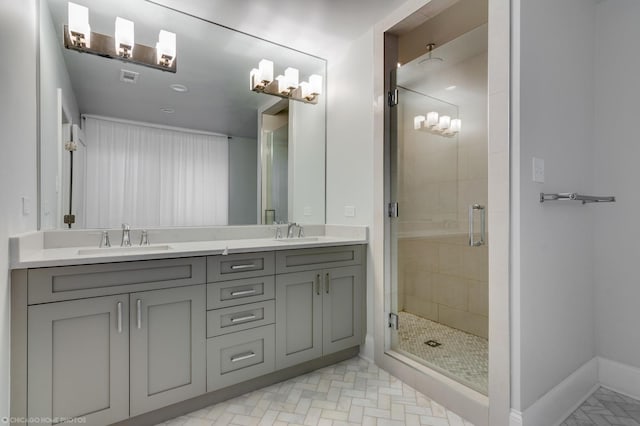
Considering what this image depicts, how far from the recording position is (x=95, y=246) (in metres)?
1.85

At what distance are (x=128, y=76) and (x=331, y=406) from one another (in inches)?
90.6

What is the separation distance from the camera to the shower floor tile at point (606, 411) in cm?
162

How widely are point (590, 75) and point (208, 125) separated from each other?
2485 millimetres

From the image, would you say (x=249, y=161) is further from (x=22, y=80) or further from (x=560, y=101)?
(x=560, y=101)

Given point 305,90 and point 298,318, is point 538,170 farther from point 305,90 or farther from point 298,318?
point 305,90

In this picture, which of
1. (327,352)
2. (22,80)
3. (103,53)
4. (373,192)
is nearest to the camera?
(22,80)

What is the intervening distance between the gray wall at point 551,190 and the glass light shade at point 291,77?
160cm

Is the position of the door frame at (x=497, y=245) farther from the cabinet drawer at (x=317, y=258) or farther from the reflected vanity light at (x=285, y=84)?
the reflected vanity light at (x=285, y=84)

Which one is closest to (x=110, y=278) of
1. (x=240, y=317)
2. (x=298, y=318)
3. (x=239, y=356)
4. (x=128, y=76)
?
(x=240, y=317)

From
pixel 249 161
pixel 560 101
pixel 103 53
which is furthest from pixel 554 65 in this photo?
pixel 103 53

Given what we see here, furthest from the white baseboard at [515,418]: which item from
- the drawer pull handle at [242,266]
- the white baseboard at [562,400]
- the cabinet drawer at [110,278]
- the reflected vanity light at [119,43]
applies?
the reflected vanity light at [119,43]

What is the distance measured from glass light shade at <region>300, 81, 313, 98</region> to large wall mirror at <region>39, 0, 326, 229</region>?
8cm

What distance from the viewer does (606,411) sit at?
1718 mm

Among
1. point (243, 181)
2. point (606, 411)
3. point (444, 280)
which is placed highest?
point (243, 181)
